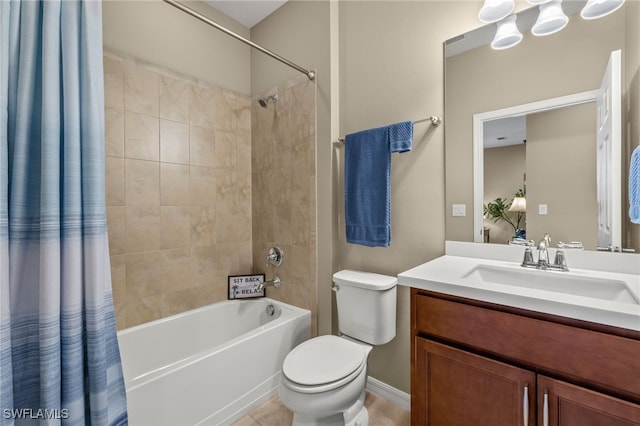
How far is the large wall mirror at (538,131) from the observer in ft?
3.82

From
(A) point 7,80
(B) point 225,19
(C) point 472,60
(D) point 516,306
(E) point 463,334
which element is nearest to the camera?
(A) point 7,80

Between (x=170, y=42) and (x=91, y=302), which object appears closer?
(x=91, y=302)

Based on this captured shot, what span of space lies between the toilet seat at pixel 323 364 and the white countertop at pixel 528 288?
542mm

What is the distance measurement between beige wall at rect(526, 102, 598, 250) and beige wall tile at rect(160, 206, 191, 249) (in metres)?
2.05

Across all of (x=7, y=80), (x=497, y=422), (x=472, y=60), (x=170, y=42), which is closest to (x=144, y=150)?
(x=170, y=42)

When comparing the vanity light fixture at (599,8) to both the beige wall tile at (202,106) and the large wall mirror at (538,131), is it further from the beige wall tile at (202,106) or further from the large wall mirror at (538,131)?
the beige wall tile at (202,106)

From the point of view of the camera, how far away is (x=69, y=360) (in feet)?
2.73

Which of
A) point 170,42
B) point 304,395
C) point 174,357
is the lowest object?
point 174,357

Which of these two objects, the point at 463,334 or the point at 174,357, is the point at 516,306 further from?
the point at 174,357

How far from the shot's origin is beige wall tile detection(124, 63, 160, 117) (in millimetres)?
1803

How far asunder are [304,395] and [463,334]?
0.70m

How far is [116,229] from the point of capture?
1.76 meters

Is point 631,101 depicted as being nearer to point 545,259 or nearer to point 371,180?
point 545,259

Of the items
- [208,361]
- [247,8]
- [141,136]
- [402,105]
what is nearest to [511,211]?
[402,105]
